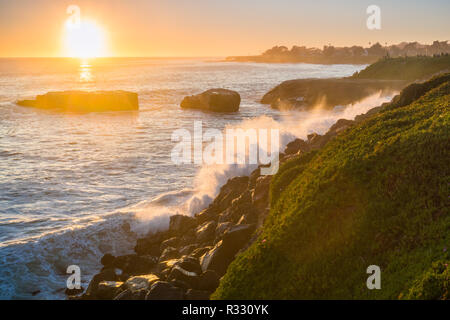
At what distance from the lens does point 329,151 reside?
53.4 ft

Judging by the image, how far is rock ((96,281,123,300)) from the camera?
39.2 feet

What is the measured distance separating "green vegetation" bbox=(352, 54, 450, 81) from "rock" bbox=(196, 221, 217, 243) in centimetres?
7797

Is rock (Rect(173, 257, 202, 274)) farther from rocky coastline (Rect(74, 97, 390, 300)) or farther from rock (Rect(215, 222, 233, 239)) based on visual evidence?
rock (Rect(215, 222, 233, 239))

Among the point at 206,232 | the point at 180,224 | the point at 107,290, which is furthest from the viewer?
the point at 180,224

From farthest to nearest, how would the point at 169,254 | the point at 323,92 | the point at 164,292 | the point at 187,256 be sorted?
the point at 323,92 < the point at 169,254 < the point at 187,256 < the point at 164,292

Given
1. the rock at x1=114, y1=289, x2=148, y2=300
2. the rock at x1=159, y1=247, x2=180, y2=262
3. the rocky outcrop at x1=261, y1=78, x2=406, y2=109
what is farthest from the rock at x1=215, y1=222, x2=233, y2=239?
the rocky outcrop at x1=261, y1=78, x2=406, y2=109

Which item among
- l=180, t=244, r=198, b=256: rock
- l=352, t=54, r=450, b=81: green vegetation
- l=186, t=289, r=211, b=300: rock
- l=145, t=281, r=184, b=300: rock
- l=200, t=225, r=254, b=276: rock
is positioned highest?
l=352, t=54, r=450, b=81: green vegetation

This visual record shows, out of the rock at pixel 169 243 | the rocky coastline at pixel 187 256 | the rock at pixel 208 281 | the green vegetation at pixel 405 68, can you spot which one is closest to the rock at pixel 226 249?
the rocky coastline at pixel 187 256

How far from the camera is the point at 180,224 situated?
58.8 feet

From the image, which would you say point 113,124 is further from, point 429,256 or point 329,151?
point 429,256

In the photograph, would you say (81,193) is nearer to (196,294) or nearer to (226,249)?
→ (226,249)

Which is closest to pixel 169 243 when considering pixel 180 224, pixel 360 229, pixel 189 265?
pixel 180 224

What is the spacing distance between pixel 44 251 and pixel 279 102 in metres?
57.2

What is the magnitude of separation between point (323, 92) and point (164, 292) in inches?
2414
